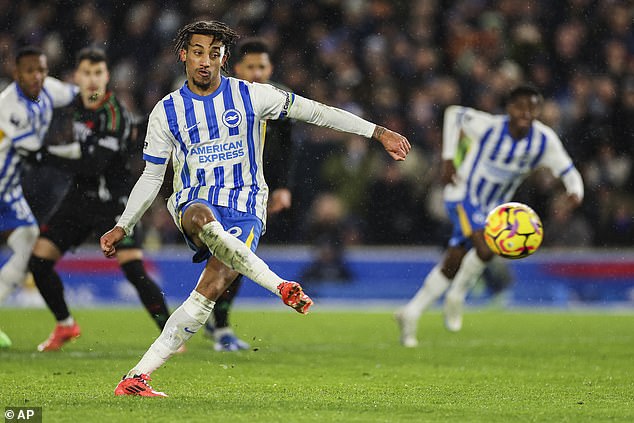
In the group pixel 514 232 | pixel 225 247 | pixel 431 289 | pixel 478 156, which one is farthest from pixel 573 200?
pixel 225 247

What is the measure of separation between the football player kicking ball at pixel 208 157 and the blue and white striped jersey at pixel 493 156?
4476 millimetres

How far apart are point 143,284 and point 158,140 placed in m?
2.80

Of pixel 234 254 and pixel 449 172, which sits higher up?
pixel 234 254

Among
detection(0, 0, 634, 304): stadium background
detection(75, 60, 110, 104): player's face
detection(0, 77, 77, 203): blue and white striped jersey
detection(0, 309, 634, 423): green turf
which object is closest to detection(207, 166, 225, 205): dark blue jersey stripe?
detection(0, 309, 634, 423): green turf

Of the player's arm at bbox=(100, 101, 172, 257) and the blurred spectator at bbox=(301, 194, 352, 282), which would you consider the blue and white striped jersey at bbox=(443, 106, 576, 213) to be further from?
the player's arm at bbox=(100, 101, 172, 257)

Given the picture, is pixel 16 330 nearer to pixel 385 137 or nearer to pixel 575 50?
pixel 385 137

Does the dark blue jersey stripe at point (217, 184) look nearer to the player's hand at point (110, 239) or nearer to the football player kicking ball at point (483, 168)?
the player's hand at point (110, 239)

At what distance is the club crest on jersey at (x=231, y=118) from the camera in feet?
20.9

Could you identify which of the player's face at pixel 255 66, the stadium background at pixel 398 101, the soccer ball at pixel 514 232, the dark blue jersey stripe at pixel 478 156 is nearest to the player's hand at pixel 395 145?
the soccer ball at pixel 514 232

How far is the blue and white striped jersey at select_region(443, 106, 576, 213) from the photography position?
1077 cm

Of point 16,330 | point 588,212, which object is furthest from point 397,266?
point 16,330

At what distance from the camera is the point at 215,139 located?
6.36m

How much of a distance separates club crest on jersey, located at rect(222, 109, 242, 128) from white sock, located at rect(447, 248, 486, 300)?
16.0 feet

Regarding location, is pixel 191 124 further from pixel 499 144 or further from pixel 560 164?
pixel 560 164
